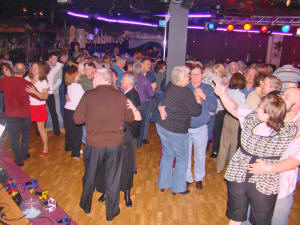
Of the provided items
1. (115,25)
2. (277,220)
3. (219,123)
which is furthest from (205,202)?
(115,25)

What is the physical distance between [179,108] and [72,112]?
182 centimetres

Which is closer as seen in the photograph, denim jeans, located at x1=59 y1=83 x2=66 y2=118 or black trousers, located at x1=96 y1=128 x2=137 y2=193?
black trousers, located at x1=96 y1=128 x2=137 y2=193

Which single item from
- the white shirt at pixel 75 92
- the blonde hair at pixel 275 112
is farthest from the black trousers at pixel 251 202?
the white shirt at pixel 75 92

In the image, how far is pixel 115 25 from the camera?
13.5 meters

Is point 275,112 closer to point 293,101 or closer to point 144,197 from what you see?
point 293,101

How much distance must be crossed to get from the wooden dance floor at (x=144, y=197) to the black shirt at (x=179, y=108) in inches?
36.5

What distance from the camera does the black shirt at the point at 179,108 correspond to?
296 centimetres

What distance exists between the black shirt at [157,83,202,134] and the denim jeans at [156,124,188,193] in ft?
0.30

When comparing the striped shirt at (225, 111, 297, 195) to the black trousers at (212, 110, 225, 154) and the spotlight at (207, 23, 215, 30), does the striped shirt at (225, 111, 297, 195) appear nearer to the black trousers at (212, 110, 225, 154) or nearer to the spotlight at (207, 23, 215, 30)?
the black trousers at (212, 110, 225, 154)

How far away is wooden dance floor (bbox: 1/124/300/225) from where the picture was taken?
2916 mm

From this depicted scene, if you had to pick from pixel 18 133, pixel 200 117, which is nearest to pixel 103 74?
pixel 200 117

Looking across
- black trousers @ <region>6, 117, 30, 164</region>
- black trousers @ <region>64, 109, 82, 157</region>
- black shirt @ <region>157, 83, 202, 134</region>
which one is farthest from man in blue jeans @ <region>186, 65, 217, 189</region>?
black trousers @ <region>6, 117, 30, 164</region>

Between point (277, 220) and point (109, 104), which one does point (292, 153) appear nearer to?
point (277, 220)

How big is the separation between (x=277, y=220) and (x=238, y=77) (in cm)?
197
